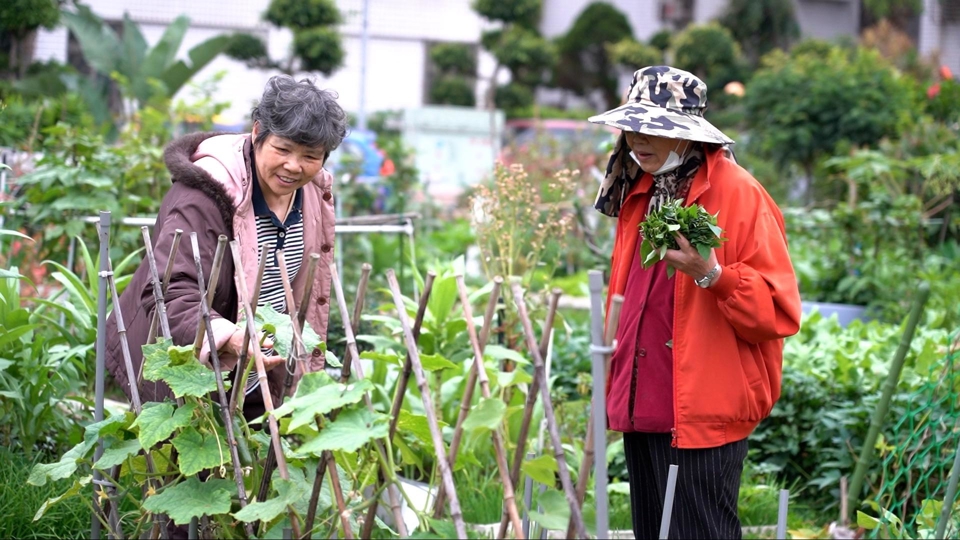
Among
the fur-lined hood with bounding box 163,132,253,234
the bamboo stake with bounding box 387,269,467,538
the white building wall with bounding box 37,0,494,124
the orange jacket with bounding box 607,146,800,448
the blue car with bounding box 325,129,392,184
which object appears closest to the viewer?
the bamboo stake with bounding box 387,269,467,538

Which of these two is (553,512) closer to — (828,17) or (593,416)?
(593,416)

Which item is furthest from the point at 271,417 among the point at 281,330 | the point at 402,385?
the point at 402,385

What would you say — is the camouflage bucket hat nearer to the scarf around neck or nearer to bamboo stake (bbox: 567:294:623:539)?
the scarf around neck

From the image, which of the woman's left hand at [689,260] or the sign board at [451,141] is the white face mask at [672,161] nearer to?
the woman's left hand at [689,260]

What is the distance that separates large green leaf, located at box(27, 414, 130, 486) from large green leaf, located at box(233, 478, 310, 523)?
50cm

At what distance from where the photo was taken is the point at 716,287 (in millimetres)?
2365

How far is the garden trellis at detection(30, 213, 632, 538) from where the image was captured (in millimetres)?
1753

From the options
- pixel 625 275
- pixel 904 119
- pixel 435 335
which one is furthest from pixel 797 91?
pixel 625 275

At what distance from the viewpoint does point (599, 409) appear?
5.34 feet

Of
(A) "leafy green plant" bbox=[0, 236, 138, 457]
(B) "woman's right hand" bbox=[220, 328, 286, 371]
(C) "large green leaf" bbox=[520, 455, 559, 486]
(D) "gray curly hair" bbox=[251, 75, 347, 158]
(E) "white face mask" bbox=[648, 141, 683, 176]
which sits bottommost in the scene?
(A) "leafy green plant" bbox=[0, 236, 138, 457]

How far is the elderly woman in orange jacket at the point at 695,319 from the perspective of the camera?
2.42 m

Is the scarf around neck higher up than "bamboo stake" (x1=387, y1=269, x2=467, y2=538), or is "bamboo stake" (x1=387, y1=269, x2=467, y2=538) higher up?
the scarf around neck

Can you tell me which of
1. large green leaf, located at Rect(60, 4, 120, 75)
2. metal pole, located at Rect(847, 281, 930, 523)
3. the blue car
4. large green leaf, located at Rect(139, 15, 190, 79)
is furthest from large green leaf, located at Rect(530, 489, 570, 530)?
large green leaf, located at Rect(60, 4, 120, 75)

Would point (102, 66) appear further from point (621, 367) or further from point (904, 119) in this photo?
point (621, 367)
